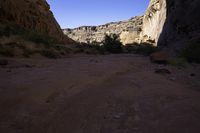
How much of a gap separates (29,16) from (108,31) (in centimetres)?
4890

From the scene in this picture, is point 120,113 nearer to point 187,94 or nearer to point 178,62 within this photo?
point 187,94

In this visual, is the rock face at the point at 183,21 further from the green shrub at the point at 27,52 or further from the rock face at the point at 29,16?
the rock face at the point at 29,16

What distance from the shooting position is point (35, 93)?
526cm

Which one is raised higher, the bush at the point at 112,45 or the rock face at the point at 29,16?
the rock face at the point at 29,16

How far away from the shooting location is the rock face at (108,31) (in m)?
58.9

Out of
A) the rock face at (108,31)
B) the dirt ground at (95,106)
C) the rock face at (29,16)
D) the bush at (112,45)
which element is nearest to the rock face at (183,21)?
the bush at (112,45)

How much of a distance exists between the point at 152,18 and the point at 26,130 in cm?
4380

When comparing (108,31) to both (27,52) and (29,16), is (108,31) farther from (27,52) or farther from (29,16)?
(27,52)

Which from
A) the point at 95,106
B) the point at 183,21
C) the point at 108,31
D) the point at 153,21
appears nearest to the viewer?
the point at 95,106

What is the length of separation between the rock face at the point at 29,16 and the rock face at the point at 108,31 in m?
24.6

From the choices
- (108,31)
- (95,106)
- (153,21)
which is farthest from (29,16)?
(108,31)

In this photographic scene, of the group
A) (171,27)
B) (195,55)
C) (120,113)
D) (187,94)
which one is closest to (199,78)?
(187,94)

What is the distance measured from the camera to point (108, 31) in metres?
76.8

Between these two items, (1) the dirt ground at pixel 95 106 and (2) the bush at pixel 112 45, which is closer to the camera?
(1) the dirt ground at pixel 95 106
